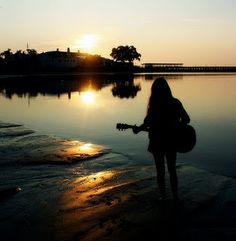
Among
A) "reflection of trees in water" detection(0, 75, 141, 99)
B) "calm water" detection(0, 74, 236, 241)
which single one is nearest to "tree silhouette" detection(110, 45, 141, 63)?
"reflection of trees in water" detection(0, 75, 141, 99)

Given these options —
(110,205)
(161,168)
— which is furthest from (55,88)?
(161,168)

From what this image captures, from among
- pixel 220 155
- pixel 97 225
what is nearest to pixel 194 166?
pixel 220 155

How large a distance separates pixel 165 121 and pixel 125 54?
570ft

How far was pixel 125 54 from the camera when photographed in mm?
178125

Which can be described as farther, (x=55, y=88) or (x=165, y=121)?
(x=55, y=88)

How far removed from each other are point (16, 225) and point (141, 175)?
3.78 metres

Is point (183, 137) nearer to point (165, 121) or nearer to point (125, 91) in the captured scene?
point (165, 121)

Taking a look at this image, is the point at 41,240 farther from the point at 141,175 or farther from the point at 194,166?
the point at 194,166

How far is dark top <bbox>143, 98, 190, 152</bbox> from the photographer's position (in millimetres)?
6852

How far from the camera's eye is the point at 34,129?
18.0m

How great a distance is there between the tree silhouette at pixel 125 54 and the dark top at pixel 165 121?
173 metres

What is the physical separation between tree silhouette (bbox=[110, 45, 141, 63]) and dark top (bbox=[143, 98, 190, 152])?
569 feet

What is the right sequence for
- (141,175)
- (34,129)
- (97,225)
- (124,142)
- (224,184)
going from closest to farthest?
(97,225), (224,184), (141,175), (124,142), (34,129)

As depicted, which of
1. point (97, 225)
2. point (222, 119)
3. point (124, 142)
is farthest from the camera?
point (222, 119)
